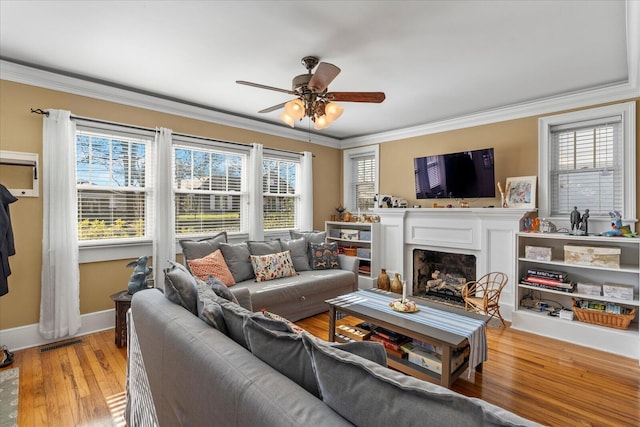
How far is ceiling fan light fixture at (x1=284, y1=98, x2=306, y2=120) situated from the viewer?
2496mm

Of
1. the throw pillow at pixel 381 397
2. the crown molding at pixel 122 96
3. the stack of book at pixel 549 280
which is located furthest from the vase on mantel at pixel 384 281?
the throw pillow at pixel 381 397

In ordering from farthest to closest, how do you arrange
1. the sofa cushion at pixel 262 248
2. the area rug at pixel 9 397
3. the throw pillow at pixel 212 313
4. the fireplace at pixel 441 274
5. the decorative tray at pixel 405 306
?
the fireplace at pixel 441 274
the sofa cushion at pixel 262 248
the decorative tray at pixel 405 306
the area rug at pixel 9 397
the throw pillow at pixel 212 313

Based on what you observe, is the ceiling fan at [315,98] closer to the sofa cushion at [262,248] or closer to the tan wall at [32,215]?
the sofa cushion at [262,248]

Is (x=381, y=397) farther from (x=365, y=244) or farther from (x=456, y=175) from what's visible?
(x=365, y=244)

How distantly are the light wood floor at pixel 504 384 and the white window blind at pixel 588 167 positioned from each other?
62.2 inches

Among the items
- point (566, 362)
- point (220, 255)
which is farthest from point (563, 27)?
point (220, 255)

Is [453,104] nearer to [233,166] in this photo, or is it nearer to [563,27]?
[563,27]

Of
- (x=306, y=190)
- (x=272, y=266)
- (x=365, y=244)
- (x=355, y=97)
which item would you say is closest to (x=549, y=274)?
(x=365, y=244)

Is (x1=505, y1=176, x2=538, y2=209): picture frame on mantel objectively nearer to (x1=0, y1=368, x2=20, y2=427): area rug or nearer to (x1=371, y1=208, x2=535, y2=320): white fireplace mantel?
(x1=371, y1=208, x2=535, y2=320): white fireplace mantel

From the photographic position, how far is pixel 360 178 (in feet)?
18.9

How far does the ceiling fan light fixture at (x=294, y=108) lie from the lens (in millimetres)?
2496

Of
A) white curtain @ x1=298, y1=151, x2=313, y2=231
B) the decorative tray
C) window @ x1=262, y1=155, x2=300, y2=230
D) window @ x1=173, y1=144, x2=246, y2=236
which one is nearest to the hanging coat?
window @ x1=173, y1=144, x2=246, y2=236

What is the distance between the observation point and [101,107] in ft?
10.9

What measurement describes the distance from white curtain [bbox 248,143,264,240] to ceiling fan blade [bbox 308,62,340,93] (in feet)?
7.32
